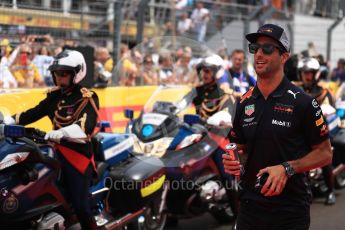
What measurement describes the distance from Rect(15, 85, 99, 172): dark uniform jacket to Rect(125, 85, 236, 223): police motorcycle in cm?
96

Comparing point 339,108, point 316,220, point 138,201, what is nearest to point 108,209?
point 138,201

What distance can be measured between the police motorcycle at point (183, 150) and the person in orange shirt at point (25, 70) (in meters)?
2.73

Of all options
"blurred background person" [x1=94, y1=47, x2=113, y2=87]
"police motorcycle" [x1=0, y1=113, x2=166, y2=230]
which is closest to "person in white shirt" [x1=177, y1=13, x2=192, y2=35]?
"blurred background person" [x1=94, y1=47, x2=113, y2=87]

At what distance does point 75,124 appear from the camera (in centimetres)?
560

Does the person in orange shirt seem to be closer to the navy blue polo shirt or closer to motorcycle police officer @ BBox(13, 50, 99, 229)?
motorcycle police officer @ BBox(13, 50, 99, 229)

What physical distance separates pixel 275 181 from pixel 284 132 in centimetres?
29

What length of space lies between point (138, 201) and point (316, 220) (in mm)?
2461

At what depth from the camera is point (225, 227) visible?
7500mm

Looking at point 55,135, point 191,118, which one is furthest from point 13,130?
point 191,118

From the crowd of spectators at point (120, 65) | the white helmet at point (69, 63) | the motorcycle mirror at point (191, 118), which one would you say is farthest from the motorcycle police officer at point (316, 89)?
the white helmet at point (69, 63)

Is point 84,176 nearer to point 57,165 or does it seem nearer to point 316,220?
point 57,165

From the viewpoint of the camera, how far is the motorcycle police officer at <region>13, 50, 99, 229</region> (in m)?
5.70

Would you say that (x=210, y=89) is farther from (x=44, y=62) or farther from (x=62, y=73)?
(x=44, y=62)

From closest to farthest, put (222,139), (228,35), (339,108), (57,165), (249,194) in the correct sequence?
1. (249,194)
2. (57,165)
3. (222,139)
4. (339,108)
5. (228,35)
